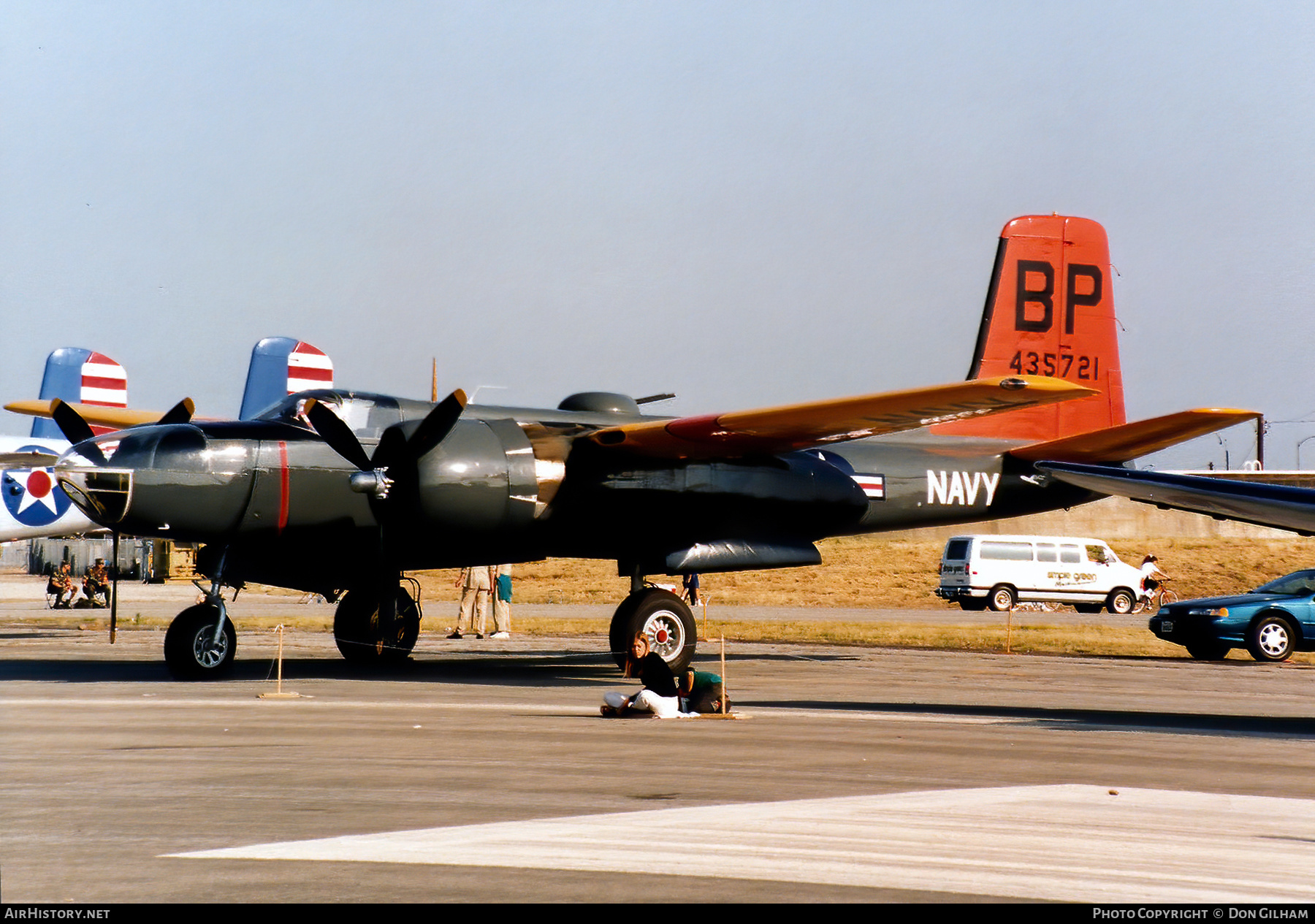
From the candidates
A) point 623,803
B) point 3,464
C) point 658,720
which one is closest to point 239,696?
point 658,720

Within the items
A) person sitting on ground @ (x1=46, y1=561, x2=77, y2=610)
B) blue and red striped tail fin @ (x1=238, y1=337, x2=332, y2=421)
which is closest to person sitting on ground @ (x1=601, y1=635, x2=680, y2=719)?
blue and red striped tail fin @ (x1=238, y1=337, x2=332, y2=421)

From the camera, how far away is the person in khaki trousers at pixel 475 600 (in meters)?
29.9

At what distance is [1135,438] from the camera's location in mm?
20922

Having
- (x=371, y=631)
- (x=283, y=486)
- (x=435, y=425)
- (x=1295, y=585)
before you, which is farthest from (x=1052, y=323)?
(x=283, y=486)

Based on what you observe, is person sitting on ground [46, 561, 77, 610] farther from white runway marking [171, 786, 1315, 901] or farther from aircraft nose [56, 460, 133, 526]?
white runway marking [171, 786, 1315, 901]

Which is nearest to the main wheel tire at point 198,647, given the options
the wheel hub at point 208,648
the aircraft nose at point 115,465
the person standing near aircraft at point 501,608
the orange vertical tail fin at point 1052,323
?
the wheel hub at point 208,648

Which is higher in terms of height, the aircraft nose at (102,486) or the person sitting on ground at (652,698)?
the aircraft nose at (102,486)

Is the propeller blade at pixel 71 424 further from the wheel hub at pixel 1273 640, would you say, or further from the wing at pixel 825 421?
the wheel hub at pixel 1273 640

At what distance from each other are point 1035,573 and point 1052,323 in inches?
964

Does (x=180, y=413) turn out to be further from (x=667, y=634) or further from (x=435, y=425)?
(x=667, y=634)

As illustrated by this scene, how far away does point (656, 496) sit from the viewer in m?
19.8

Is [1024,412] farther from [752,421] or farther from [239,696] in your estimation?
[239,696]

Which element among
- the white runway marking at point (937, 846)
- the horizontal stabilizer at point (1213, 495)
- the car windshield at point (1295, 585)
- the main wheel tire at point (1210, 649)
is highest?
the horizontal stabilizer at point (1213, 495)

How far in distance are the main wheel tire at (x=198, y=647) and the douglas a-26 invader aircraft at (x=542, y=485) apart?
0.03m
